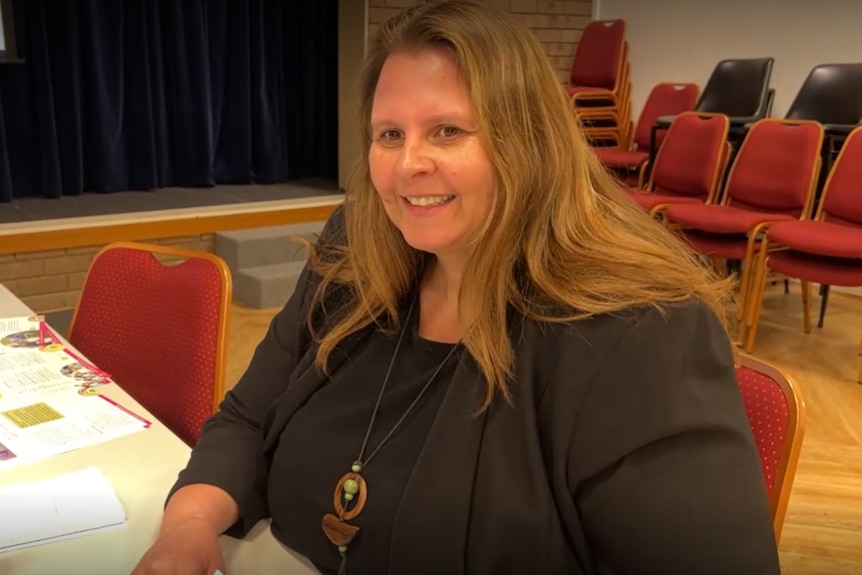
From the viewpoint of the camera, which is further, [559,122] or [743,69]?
[743,69]

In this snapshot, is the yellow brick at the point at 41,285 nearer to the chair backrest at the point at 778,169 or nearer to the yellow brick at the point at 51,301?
the yellow brick at the point at 51,301

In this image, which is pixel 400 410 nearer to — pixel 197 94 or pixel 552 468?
pixel 552 468

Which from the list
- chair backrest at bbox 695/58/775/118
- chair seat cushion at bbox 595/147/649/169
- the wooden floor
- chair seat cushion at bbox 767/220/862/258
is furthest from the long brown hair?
chair backrest at bbox 695/58/775/118

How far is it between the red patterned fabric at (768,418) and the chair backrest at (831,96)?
3.76 metres

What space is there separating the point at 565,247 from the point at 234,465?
555mm

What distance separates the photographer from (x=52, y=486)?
3.52ft

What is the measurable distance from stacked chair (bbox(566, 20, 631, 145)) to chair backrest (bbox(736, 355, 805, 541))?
462 centimetres

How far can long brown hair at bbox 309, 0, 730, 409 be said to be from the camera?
0.95 m

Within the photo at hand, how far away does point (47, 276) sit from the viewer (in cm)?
407

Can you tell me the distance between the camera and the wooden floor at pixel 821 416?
2092 mm

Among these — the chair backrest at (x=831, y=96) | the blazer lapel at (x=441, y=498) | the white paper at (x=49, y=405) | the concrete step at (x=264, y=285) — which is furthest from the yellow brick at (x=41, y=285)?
the chair backrest at (x=831, y=96)

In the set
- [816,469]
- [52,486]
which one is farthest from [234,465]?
[816,469]

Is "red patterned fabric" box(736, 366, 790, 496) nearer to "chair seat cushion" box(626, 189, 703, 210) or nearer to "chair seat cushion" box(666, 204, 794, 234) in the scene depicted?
"chair seat cushion" box(666, 204, 794, 234)

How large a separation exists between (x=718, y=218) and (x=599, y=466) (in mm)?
2965
